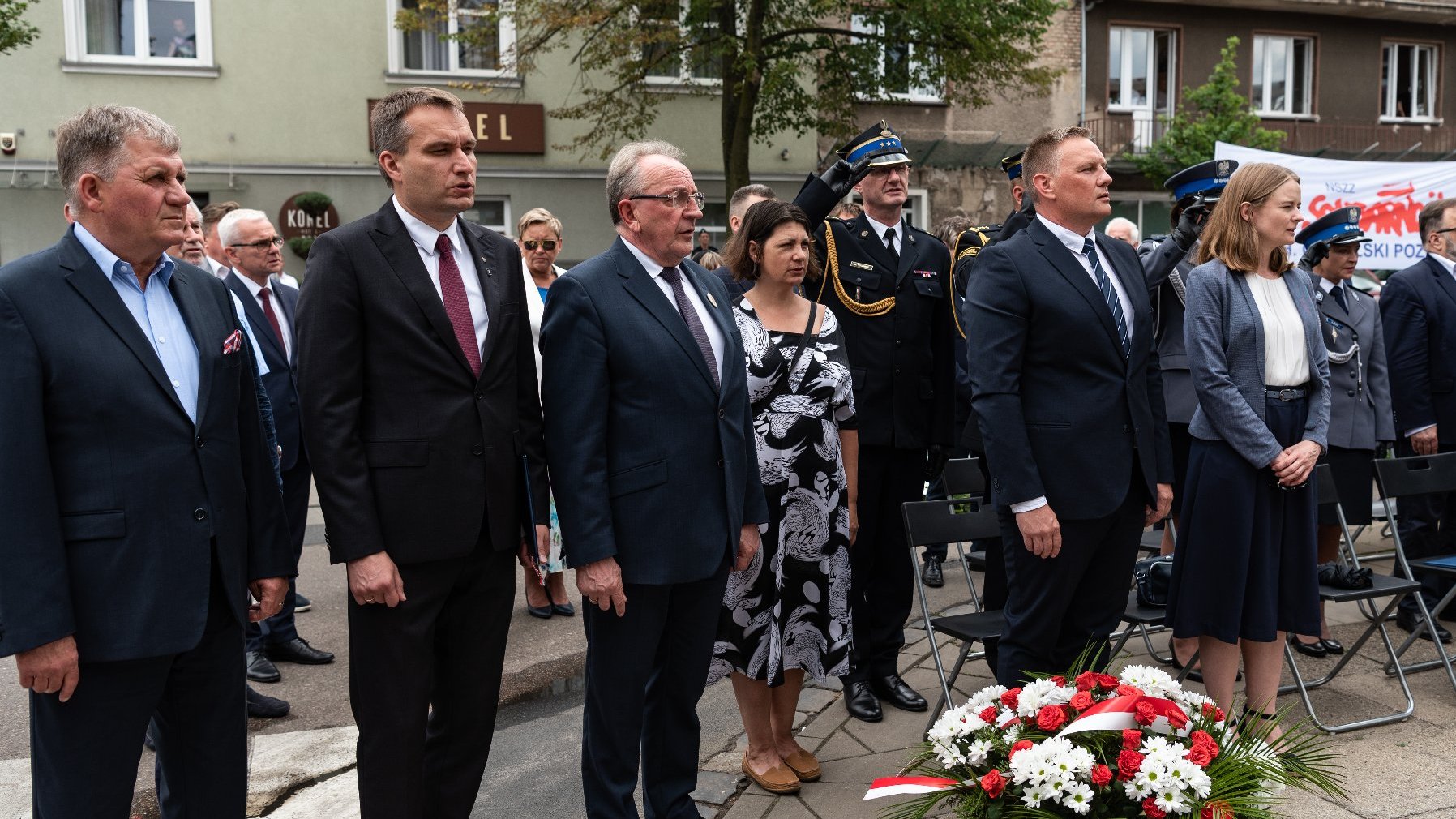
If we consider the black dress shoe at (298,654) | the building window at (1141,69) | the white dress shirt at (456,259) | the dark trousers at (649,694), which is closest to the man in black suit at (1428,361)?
the dark trousers at (649,694)

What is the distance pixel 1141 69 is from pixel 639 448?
2201 cm

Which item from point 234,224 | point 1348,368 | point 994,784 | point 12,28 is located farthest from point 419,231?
point 12,28

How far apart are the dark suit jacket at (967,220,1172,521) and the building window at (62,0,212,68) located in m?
15.1

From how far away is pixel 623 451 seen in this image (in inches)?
126

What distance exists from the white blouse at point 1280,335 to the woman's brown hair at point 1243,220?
0.26ft

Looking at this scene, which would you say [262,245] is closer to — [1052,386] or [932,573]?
[1052,386]

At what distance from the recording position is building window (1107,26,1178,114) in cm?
2227

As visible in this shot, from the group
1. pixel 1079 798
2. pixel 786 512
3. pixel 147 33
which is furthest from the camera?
pixel 147 33

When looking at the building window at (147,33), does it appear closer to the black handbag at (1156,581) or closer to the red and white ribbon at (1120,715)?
the black handbag at (1156,581)

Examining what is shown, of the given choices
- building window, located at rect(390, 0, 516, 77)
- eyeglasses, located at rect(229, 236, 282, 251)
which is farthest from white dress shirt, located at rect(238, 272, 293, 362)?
building window, located at rect(390, 0, 516, 77)

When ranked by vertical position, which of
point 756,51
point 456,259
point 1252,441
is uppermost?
point 756,51

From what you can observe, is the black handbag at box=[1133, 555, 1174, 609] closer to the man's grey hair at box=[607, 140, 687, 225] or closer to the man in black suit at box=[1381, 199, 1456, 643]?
the man in black suit at box=[1381, 199, 1456, 643]

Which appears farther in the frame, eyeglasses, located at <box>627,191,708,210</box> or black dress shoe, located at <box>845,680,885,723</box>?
black dress shoe, located at <box>845,680,885,723</box>

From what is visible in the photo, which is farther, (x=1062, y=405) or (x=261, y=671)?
(x=261, y=671)
